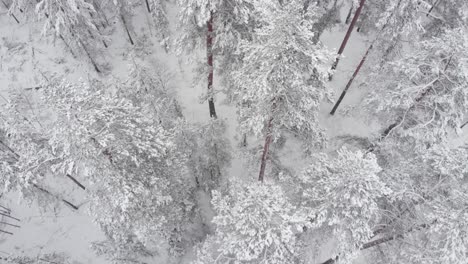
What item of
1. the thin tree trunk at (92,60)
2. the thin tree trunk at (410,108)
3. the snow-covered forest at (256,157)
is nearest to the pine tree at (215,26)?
the snow-covered forest at (256,157)

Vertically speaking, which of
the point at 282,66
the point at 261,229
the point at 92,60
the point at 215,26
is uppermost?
the point at 215,26

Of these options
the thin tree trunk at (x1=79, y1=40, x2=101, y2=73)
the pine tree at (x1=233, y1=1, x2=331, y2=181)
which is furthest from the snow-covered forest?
the thin tree trunk at (x1=79, y1=40, x2=101, y2=73)

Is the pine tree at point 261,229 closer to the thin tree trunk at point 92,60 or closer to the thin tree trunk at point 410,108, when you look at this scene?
the thin tree trunk at point 410,108

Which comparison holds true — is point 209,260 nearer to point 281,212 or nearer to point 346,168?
point 281,212

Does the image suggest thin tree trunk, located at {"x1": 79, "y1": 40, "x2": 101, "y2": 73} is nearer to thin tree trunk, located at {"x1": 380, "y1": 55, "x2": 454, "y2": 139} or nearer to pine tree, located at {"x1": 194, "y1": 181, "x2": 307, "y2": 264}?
pine tree, located at {"x1": 194, "y1": 181, "x2": 307, "y2": 264}

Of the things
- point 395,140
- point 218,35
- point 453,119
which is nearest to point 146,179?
point 218,35

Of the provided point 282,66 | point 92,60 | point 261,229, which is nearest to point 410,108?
point 282,66

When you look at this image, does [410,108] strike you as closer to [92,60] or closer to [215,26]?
[215,26]

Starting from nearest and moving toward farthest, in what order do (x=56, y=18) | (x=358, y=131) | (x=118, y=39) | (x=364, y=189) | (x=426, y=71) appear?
(x=364, y=189), (x=426, y=71), (x=56, y=18), (x=358, y=131), (x=118, y=39)
